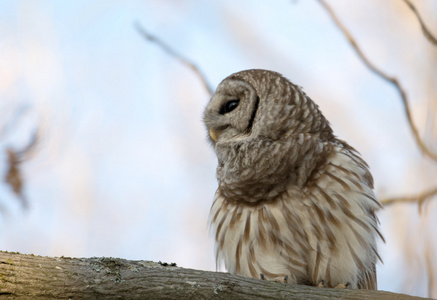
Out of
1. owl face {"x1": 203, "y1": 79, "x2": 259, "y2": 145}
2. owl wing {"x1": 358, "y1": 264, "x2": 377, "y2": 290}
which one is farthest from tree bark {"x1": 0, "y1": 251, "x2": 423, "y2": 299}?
owl face {"x1": 203, "y1": 79, "x2": 259, "y2": 145}

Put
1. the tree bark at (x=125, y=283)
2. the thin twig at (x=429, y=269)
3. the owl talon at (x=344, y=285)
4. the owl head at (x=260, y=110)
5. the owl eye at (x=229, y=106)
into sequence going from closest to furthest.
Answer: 1. the thin twig at (x=429, y=269)
2. the tree bark at (x=125, y=283)
3. the owl talon at (x=344, y=285)
4. the owl head at (x=260, y=110)
5. the owl eye at (x=229, y=106)

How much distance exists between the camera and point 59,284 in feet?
Answer: 8.07

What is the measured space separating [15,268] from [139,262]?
58 centimetres

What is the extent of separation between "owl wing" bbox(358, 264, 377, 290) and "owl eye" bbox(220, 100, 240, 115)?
5.31 feet

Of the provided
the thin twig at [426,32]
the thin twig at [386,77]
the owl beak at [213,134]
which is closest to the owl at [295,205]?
the owl beak at [213,134]

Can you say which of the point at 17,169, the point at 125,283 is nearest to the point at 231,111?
the point at 125,283

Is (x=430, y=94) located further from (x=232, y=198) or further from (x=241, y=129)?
(x=241, y=129)

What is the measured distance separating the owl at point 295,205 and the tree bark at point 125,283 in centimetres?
78

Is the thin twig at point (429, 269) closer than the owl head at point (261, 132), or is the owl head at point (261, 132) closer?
the thin twig at point (429, 269)

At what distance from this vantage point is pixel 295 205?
3.81 meters

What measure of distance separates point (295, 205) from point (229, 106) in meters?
1.21

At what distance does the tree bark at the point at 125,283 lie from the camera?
2406mm

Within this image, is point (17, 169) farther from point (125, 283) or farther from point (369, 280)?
point (369, 280)

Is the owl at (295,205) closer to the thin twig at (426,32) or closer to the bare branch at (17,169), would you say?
the thin twig at (426,32)
